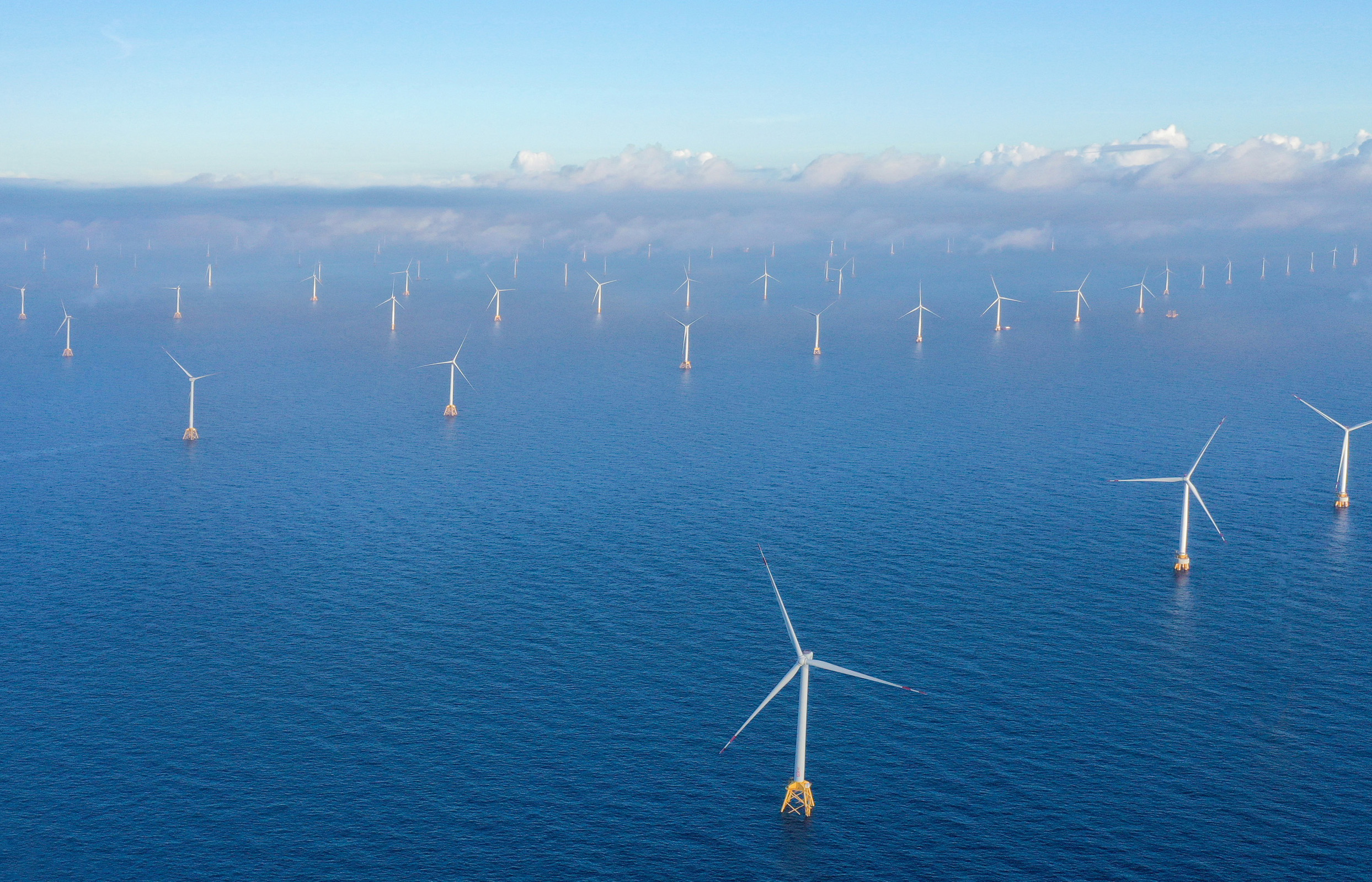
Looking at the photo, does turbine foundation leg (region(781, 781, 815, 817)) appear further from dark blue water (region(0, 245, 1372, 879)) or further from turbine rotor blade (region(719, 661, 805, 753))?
turbine rotor blade (region(719, 661, 805, 753))

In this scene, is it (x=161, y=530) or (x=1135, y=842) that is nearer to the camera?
(x=1135, y=842)

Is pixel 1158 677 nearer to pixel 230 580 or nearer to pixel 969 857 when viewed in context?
pixel 969 857

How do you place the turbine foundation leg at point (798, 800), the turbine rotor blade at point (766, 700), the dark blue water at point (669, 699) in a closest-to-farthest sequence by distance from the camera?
the dark blue water at point (669, 699) → the turbine rotor blade at point (766, 700) → the turbine foundation leg at point (798, 800)

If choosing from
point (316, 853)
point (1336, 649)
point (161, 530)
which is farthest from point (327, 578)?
point (1336, 649)

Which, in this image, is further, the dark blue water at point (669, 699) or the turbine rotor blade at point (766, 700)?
the turbine rotor blade at point (766, 700)

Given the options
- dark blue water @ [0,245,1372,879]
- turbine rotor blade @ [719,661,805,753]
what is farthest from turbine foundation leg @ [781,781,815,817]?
turbine rotor blade @ [719,661,805,753]

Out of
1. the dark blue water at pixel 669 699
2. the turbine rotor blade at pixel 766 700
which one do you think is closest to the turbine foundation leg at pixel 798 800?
the dark blue water at pixel 669 699

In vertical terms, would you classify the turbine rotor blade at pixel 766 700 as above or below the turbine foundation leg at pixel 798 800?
above

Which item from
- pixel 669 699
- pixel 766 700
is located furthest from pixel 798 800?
pixel 669 699

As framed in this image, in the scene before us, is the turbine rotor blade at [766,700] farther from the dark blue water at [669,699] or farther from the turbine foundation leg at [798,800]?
the turbine foundation leg at [798,800]
